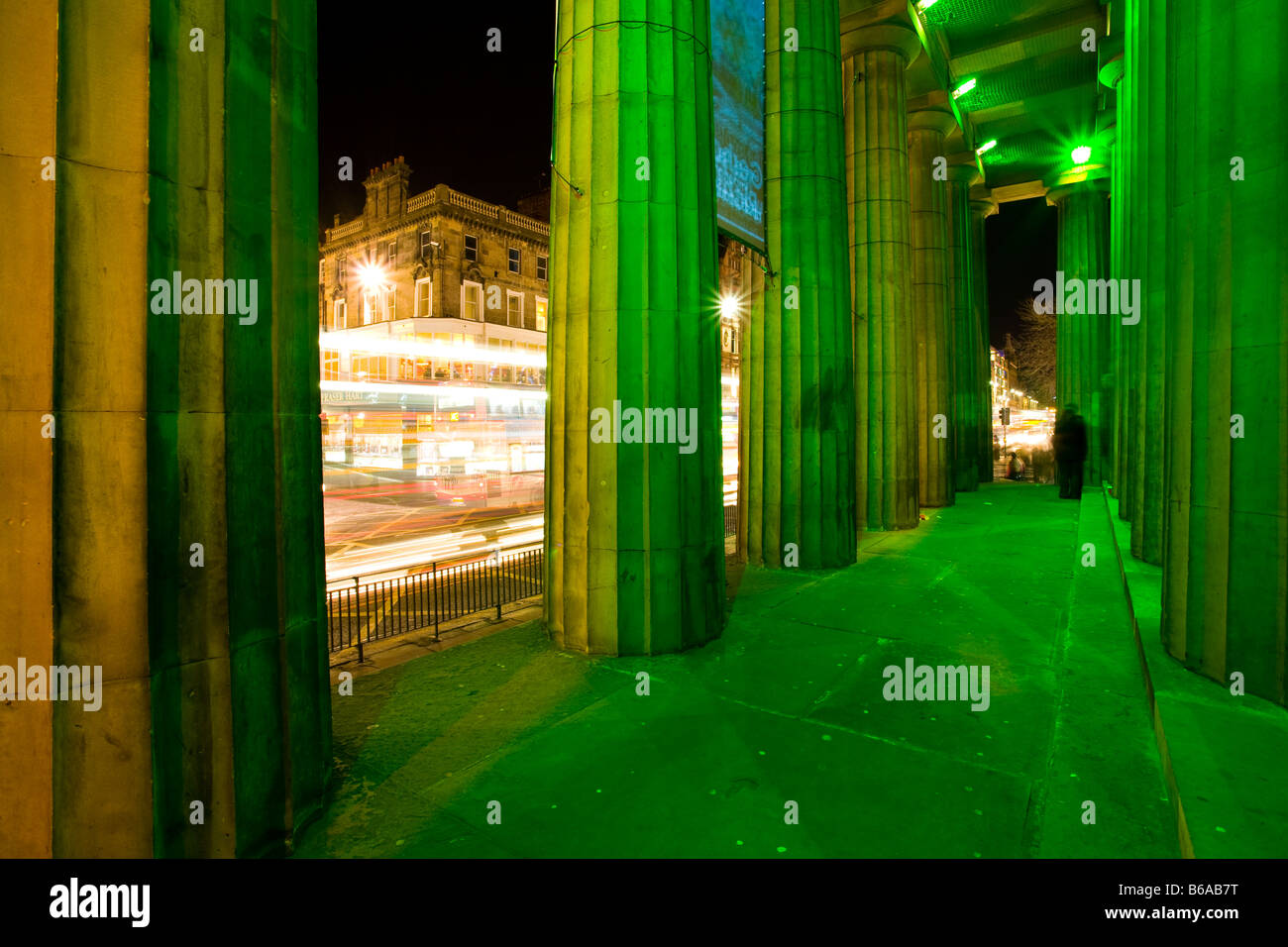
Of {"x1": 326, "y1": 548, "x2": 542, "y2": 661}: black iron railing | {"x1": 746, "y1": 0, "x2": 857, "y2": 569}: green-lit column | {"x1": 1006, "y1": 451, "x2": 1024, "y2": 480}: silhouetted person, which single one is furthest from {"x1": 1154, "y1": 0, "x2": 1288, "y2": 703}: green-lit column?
{"x1": 1006, "y1": 451, "x2": 1024, "y2": 480}: silhouetted person

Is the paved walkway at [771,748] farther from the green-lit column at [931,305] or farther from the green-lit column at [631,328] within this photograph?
the green-lit column at [931,305]

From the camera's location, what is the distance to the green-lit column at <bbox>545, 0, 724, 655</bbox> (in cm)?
658

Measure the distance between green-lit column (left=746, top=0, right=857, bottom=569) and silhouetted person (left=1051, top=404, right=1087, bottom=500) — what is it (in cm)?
1108

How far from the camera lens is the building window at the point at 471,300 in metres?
39.3

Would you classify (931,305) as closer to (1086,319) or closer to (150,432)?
(1086,319)

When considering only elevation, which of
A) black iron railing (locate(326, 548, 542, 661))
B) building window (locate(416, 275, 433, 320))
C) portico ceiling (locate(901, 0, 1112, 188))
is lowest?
black iron railing (locate(326, 548, 542, 661))

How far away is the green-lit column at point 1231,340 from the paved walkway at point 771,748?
3.31ft

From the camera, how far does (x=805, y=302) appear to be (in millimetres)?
10602

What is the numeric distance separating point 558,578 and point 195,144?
494cm

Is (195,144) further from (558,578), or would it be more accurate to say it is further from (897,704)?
(897,704)

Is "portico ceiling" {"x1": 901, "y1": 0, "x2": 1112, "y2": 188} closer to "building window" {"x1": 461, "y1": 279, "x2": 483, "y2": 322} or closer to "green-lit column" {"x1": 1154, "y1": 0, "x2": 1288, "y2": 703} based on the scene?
"green-lit column" {"x1": 1154, "y1": 0, "x2": 1288, "y2": 703}

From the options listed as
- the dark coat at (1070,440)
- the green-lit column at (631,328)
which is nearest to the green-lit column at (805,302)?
the green-lit column at (631,328)

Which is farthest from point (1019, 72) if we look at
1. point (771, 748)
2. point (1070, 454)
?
point (771, 748)
